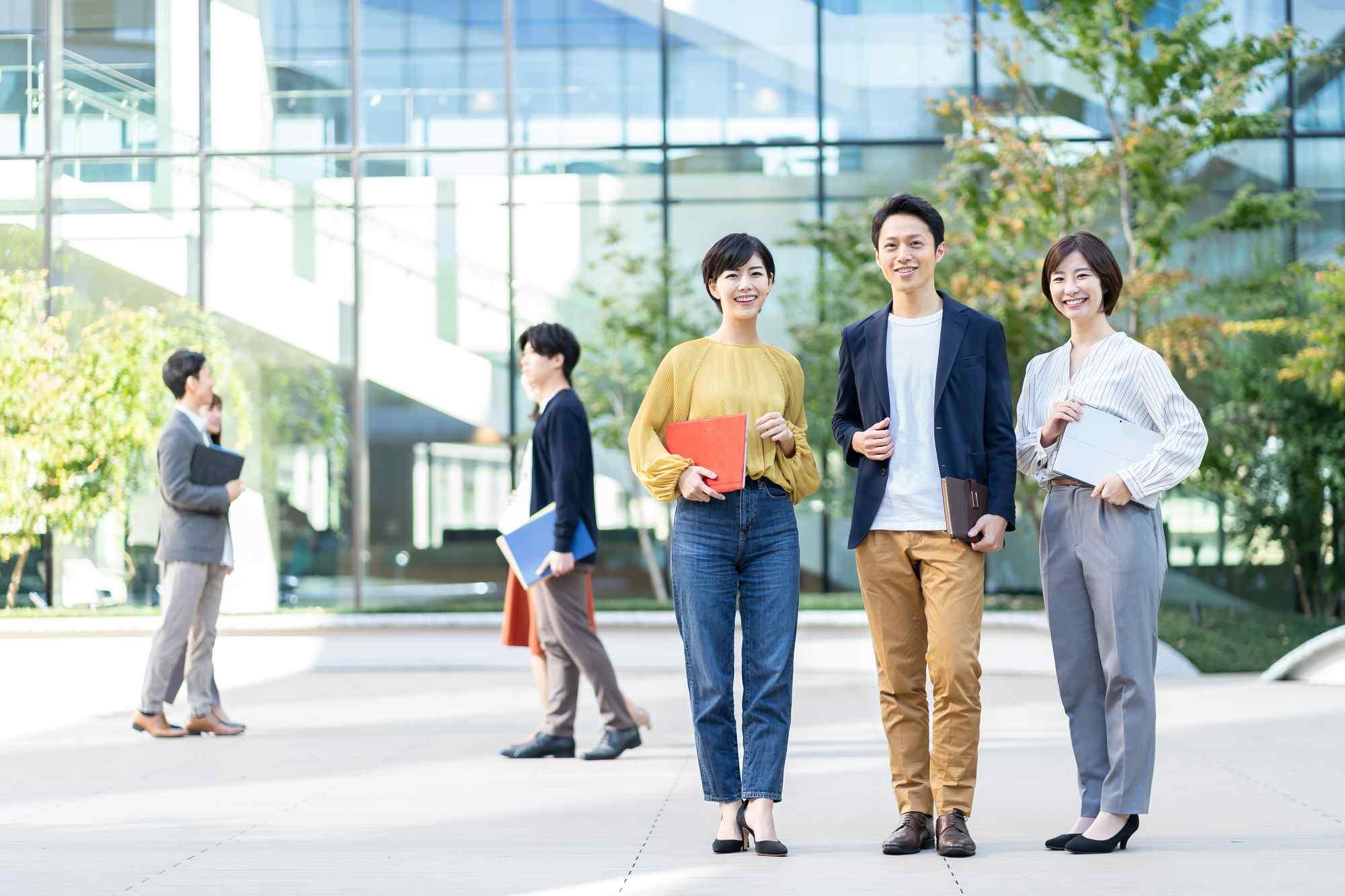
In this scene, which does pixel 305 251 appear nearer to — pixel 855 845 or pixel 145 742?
pixel 145 742

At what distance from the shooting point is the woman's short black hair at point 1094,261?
14.1 ft

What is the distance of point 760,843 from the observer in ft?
13.5

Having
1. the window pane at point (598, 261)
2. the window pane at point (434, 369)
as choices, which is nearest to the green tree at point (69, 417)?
the window pane at point (434, 369)

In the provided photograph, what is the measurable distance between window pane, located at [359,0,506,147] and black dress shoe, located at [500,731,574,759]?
9.44 meters

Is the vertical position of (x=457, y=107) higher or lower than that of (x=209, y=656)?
higher

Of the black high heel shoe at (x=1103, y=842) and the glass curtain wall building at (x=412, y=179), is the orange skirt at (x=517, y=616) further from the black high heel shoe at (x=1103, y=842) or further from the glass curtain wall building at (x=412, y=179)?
the glass curtain wall building at (x=412, y=179)

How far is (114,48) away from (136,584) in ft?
17.8

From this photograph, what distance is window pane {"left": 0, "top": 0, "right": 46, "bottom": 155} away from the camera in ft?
48.6

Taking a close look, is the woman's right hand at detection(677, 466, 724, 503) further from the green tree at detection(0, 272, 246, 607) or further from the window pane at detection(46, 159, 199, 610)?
the window pane at detection(46, 159, 199, 610)

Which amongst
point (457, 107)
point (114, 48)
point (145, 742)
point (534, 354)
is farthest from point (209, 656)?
point (114, 48)

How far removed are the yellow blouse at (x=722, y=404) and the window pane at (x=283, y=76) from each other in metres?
11.2

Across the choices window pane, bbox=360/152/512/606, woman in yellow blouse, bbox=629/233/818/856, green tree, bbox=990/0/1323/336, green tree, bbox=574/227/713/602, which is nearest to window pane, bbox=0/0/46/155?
window pane, bbox=360/152/512/606

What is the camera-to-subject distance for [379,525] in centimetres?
1434

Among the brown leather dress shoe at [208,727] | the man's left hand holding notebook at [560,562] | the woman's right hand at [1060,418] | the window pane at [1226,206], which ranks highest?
the window pane at [1226,206]
